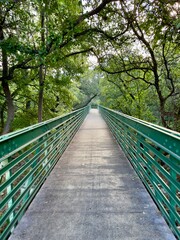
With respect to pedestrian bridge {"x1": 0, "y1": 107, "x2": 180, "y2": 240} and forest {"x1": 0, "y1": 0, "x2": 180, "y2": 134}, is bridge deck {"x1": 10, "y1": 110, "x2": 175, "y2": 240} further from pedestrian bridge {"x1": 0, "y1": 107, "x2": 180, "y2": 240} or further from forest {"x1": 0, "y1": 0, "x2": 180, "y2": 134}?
forest {"x1": 0, "y1": 0, "x2": 180, "y2": 134}

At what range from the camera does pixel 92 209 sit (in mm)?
2941

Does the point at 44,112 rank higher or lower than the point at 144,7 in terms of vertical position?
lower

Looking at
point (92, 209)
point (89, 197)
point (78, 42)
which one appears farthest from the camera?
point (78, 42)

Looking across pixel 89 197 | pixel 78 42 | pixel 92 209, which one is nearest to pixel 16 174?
pixel 92 209

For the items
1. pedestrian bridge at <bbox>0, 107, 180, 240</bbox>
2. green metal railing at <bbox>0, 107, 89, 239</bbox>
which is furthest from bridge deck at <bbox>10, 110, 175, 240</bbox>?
green metal railing at <bbox>0, 107, 89, 239</bbox>

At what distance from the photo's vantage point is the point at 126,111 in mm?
18234

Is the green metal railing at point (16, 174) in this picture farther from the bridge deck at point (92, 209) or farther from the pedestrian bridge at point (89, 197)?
the bridge deck at point (92, 209)

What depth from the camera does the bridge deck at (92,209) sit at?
241 cm

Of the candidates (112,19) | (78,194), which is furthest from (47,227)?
(112,19)

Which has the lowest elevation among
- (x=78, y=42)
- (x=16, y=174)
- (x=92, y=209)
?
(x=92, y=209)

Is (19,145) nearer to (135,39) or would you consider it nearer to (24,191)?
(24,191)

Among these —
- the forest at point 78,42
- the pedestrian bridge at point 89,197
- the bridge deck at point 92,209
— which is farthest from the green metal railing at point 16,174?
the forest at point 78,42

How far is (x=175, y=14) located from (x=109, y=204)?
7.38 metres

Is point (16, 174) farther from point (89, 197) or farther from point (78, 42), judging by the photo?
point (78, 42)
